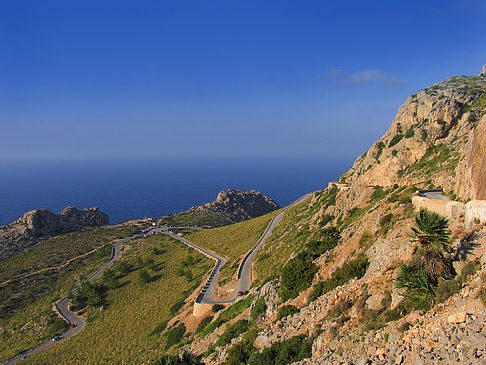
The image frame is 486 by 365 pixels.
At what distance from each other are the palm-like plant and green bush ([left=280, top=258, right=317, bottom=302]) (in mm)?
9116

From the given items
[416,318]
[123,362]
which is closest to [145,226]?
[123,362]

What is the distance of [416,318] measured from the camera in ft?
34.1

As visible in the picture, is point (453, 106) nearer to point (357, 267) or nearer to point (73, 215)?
point (357, 267)

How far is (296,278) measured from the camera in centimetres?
2106

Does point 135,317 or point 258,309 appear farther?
point 135,317

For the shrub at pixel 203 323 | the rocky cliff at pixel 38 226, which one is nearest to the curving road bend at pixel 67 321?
the shrub at pixel 203 323

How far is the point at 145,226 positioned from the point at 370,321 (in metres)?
87.8

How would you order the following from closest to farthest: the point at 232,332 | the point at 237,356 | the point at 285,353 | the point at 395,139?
the point at 285,353
the point at 237,356
the point at 232,332
the point at 395,139

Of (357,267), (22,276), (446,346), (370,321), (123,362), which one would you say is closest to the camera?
(446,346)

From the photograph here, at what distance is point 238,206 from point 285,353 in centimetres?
9782

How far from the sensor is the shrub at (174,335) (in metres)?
26.0

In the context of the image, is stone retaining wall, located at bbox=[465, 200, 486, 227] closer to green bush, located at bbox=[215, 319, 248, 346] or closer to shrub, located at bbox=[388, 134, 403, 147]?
green bush, located at bbox=[215, 319, 248, 346]

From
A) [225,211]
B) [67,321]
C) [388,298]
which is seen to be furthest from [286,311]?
[225,211]

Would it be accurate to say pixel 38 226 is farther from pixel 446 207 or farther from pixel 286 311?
pixel 446 207
